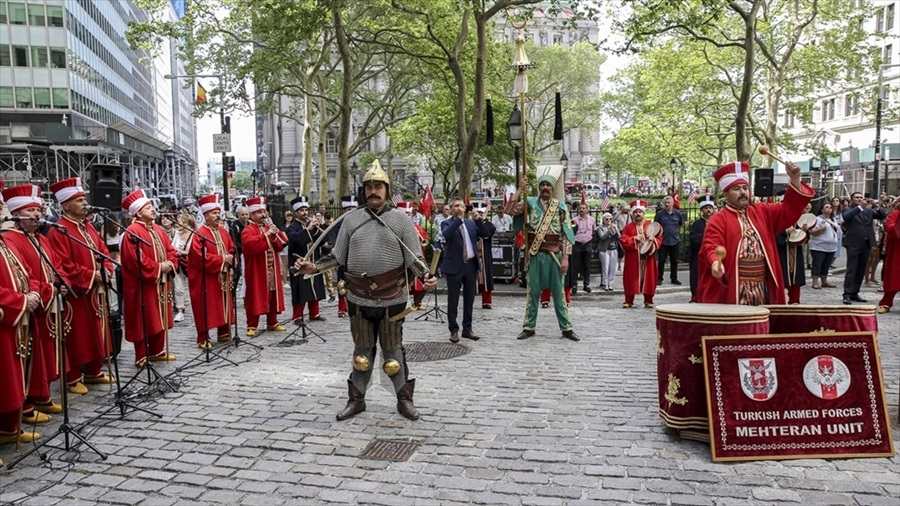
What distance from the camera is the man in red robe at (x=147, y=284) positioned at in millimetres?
8992

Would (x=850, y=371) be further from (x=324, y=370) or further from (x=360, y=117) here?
(x=360, y=117)

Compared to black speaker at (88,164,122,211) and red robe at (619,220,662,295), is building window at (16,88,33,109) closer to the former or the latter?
black speaker at (88,164,122,211)

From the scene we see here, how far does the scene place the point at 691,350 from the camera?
5.70m

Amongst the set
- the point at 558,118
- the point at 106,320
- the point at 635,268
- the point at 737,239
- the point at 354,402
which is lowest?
the point at 354,402

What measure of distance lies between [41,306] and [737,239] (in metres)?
6.38

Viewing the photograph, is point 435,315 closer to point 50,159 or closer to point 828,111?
point 50,159

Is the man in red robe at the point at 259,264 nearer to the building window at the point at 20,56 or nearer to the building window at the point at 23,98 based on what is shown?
the building window at the point at 23,98

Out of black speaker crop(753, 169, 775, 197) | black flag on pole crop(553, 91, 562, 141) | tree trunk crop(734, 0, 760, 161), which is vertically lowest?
black speaker crop(753, 169, 775, 197)

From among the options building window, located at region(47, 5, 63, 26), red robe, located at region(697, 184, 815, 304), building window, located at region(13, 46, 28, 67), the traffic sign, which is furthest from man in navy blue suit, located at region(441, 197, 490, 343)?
building window, located at region(47, 5, 63, 26)

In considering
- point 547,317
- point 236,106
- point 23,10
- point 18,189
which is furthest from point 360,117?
point 18,189

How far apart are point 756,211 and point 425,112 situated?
28901 millimetres

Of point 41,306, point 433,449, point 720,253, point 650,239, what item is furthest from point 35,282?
point 650,239

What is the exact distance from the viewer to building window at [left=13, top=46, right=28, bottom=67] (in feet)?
160

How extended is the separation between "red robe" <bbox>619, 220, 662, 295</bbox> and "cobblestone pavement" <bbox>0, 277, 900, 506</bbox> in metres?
4.86
